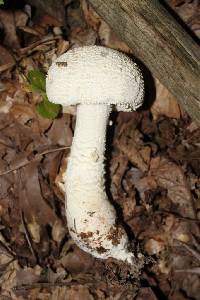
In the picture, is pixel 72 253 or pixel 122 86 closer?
pixel 122 86

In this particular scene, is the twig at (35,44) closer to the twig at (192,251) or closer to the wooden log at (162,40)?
the wooden log at (162,40)

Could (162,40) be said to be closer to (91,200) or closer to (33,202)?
(91,200)

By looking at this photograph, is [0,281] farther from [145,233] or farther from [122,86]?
[122,86]

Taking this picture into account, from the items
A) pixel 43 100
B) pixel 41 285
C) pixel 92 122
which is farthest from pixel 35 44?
Answer: pixel 41 285

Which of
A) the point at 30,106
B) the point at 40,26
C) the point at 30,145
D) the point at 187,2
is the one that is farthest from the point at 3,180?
the point at 187,2

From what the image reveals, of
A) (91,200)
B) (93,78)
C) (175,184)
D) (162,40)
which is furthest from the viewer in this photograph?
(175,184)
